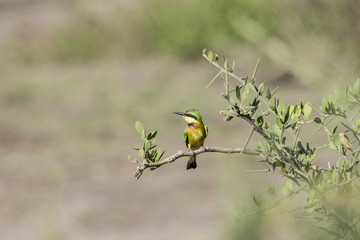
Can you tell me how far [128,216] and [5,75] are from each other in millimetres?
5474

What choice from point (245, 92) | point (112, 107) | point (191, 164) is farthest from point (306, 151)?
point (112, 107)

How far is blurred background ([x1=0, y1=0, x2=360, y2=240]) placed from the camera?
867cm

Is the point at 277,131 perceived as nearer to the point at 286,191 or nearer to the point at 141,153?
the point at 286,191

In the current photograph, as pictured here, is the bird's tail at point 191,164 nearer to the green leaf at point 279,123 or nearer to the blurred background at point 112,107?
the green leaf at point 279,123

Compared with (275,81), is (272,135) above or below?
below

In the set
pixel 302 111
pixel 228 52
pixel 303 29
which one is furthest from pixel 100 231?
pixel 302 111

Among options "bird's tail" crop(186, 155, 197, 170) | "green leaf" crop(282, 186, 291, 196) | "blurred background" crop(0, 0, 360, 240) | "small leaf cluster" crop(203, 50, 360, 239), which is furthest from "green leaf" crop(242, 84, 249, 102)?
"blurred background" crop(0, 0, 360, 240)

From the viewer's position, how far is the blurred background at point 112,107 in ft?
28.5

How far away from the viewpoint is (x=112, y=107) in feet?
37.8

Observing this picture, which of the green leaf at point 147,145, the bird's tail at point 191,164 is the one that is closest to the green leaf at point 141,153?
the green leaf at point 147,145

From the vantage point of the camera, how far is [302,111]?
1447 mm

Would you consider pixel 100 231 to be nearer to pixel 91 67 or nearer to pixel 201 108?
pixel 201 108

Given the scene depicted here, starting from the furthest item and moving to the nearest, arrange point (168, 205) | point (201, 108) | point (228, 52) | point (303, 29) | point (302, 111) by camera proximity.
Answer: point (228, 52) < point (201, 108) < point (168, 205) < point (303, 29) < point (302, 111)

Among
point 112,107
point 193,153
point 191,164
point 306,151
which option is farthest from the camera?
point 112,107
